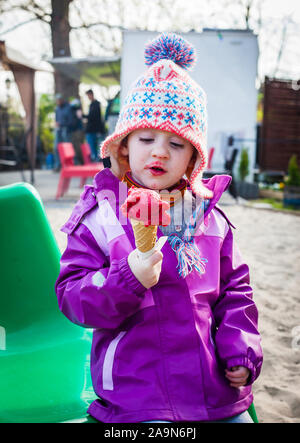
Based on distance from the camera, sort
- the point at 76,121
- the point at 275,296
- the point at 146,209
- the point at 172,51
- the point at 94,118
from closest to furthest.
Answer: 1. the point at 146,209
2. the point at 172,51
3. the point at 275,296
4. the point at 94,118
5. the point at 76,121

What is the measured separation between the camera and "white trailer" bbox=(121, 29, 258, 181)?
9.27 metres

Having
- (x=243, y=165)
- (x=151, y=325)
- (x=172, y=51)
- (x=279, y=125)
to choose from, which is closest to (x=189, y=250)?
(x=151, y=325)

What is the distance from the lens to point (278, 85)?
1303 cm

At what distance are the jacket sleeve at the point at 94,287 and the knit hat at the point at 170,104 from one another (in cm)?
33

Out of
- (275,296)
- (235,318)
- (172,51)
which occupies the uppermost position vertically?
(172,51)

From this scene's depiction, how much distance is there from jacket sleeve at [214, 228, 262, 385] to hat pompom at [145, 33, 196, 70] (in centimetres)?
54

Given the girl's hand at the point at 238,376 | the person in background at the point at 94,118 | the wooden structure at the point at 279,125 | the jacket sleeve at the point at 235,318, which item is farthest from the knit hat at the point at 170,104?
the wooden structure at the point at 279,125

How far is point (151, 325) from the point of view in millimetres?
1107

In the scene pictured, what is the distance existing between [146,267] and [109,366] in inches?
11.6

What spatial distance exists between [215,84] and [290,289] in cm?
738

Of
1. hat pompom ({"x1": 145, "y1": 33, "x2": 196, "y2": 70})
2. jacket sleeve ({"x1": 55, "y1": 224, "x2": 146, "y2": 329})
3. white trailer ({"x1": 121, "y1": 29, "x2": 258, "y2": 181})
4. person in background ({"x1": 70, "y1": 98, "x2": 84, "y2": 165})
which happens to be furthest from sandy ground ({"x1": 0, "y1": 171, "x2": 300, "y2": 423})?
person in background ({"x1": 70, "y1": 98, "x2": 84, "y2": 165})

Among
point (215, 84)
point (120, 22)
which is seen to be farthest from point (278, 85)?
point (120, 22)

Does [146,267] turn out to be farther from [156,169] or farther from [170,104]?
[170,104]
